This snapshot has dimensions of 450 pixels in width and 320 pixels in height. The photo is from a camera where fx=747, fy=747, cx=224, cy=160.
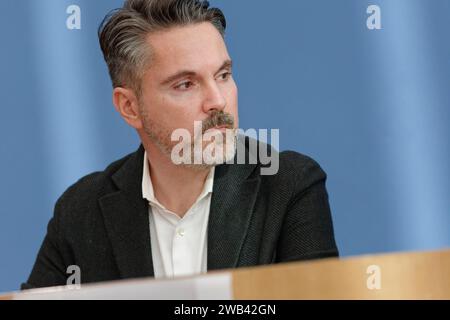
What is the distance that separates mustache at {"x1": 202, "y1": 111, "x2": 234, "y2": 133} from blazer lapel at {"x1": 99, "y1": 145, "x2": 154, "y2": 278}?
0.19 metres

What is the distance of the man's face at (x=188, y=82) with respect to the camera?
1.31 meters

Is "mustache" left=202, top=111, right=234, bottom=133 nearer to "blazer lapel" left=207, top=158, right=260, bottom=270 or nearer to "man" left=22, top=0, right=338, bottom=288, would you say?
"man" left=22, top=0, right=338, bottom=288

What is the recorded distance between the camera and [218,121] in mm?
1294

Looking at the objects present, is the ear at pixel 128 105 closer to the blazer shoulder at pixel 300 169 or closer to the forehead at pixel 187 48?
the forehead at pixel 187 48

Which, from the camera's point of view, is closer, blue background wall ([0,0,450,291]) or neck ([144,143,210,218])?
neck ([144,143,210,218])

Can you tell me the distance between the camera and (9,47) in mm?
1753

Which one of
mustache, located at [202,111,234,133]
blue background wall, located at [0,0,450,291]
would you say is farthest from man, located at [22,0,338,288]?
blue background wall, located at [0,0,450,291]

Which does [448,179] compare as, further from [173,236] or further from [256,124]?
[173,236]

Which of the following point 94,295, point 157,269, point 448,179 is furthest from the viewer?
point 448,179

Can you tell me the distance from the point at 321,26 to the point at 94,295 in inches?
48.0

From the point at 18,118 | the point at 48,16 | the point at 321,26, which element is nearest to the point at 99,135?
the point at 18,118

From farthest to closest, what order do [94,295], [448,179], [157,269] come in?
1. [448,179]
2. [157,269]
3. [94,295]

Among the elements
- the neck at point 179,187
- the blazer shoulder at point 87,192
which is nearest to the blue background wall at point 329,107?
the blazer shoulder at point 87,192

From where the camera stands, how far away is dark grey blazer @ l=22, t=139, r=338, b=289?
1311 mm
